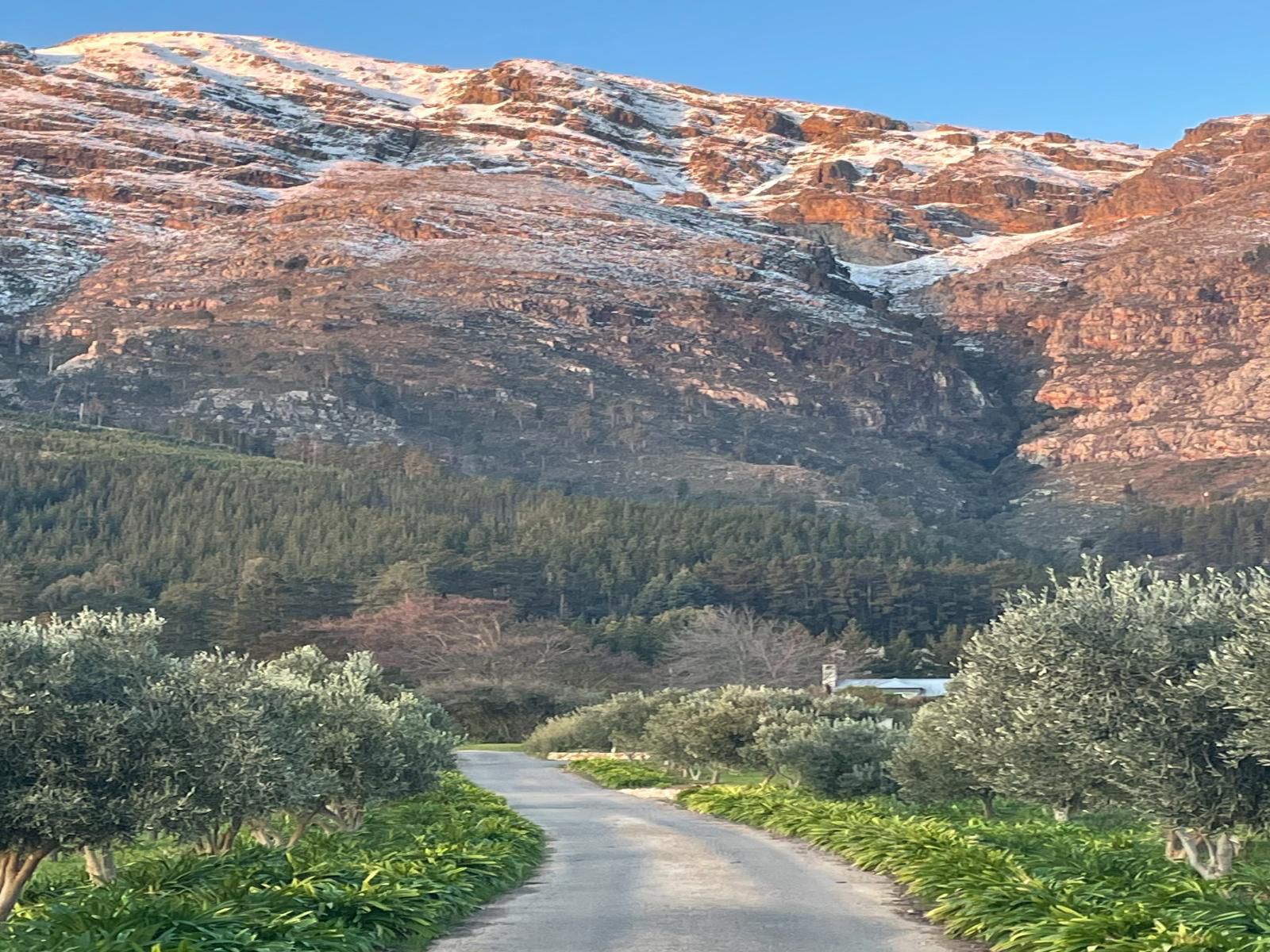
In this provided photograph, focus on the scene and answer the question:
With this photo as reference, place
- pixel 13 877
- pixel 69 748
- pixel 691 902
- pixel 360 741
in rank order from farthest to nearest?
pixel 360 741 < pixel 691 902 < pixel 13 877 < pixel 69 748

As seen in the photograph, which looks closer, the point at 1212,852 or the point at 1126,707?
the point at 1126,707

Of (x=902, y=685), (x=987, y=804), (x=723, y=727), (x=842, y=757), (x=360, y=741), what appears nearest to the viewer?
(x=360, y=741)

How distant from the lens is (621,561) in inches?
5133

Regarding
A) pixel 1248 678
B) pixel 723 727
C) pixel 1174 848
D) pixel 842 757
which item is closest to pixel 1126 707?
pixel 1248 678

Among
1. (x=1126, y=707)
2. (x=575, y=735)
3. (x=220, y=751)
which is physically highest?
(x=1126, y=707)

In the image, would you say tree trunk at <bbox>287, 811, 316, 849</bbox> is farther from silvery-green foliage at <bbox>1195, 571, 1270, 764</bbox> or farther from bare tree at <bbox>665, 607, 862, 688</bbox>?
bare tree at <bbox>665, 607, 862, 688</bbox>

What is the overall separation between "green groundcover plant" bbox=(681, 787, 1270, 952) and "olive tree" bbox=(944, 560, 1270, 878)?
2.81 feet

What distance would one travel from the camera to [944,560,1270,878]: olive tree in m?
16.5

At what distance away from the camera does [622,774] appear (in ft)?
160

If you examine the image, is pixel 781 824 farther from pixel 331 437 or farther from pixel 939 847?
pixel 331 437

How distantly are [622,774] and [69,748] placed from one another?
3367cm

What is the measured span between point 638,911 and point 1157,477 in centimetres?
18938

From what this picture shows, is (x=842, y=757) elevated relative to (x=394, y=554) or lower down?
lower down

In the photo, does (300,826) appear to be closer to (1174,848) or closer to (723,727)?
(1174,848)
